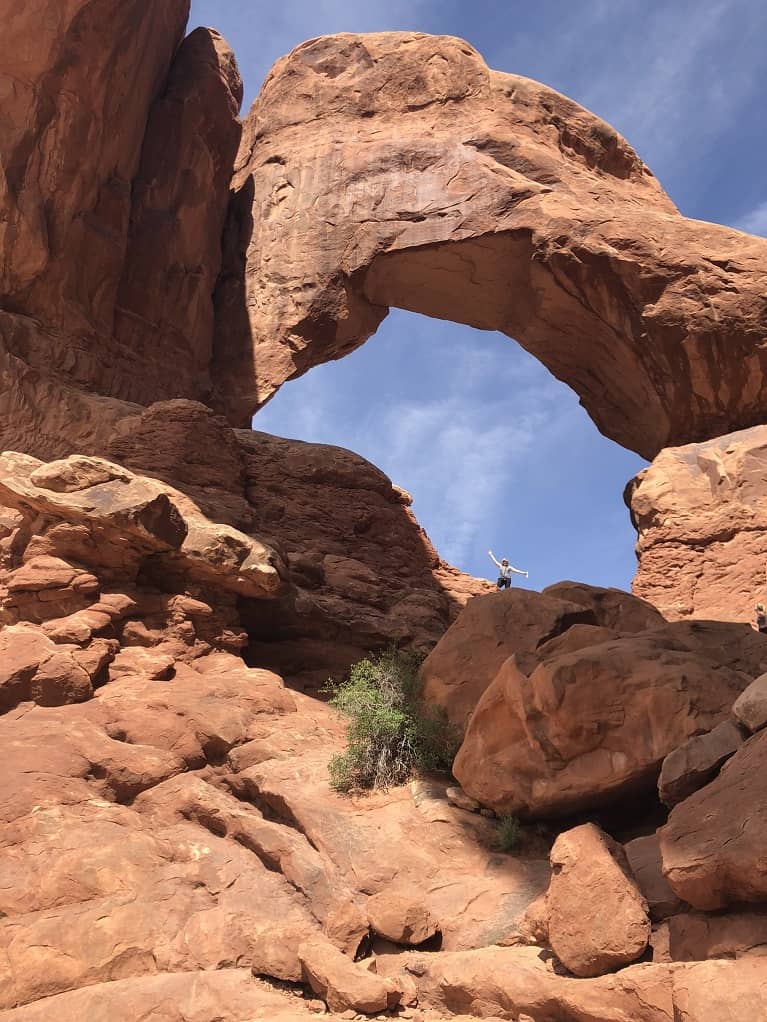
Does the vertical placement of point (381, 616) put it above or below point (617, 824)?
above

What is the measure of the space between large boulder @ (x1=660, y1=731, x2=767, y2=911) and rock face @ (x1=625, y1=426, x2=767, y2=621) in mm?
7669

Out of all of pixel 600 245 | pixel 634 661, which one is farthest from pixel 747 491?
pixel 634 661

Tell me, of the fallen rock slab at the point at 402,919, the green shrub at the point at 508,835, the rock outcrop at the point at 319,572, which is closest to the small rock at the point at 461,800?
the rock outcrop at the point at 319,572

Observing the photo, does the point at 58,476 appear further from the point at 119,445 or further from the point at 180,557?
the point at 119,445

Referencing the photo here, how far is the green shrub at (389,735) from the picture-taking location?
8547mm

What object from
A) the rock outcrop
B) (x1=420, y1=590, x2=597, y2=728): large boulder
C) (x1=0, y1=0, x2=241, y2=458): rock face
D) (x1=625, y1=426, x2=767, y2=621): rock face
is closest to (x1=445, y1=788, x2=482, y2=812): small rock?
the rock outcrop

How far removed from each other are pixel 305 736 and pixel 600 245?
10967 millimetres

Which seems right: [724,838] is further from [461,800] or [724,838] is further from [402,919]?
[461,800]

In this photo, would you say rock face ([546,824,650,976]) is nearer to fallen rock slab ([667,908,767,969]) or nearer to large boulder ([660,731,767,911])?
fallen rock slab ([667,908,767,969])

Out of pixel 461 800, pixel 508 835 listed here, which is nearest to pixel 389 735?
pixel 461 800

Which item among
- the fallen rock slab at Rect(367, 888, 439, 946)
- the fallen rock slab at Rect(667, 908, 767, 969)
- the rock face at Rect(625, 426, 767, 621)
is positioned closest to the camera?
the fallen rock slab at Rect(667, 908, 767, 969)

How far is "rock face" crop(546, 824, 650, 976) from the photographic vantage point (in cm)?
529

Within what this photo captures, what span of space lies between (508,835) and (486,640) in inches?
102

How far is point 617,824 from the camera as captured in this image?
7.19 metres
